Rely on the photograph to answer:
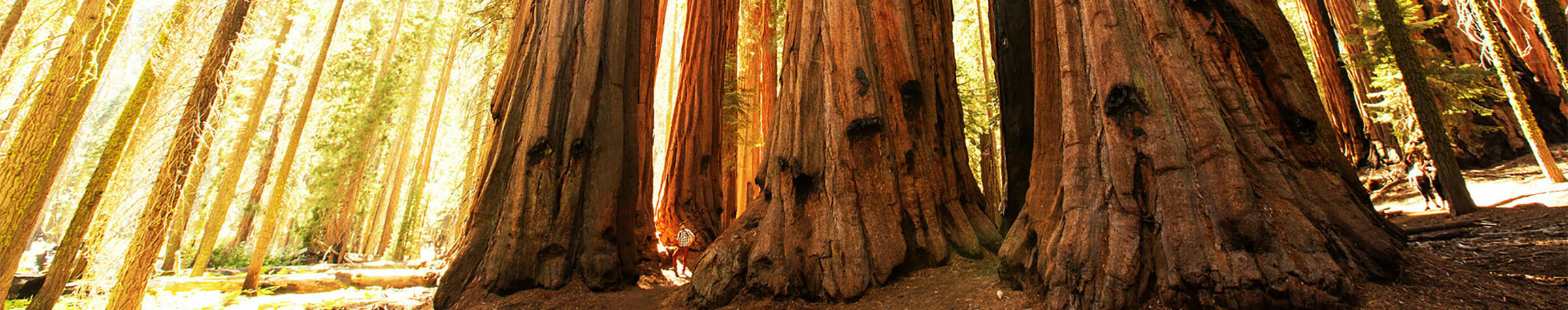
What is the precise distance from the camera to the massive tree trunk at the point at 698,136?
6816 mm

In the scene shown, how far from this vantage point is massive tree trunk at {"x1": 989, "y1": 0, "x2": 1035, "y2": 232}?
4.27 metres

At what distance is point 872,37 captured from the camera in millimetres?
4094

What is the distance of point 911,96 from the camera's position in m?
4.05

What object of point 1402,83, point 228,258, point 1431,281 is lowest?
point 228,258

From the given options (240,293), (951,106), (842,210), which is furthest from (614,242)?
(240,293)

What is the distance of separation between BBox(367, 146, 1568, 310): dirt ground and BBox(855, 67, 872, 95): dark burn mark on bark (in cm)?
107

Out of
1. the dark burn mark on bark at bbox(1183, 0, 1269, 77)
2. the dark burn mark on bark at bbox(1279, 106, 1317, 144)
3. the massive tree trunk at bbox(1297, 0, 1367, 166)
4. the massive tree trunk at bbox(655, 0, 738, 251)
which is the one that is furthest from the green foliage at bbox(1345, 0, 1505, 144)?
the massive tree trunk at bbox(655, 0, 738, 251)

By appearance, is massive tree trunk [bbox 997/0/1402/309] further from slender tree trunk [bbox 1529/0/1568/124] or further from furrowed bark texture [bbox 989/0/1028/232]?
slender tree trunk [bbox 1529/0/1568/124]

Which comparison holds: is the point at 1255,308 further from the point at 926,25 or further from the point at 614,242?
the point at 614,242

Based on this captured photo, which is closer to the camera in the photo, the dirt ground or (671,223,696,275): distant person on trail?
the dirt ground

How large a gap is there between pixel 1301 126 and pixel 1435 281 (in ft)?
2.33

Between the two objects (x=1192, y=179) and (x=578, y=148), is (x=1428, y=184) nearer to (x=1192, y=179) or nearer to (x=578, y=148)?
(x=1192, y=179)

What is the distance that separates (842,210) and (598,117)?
2063 millimetres

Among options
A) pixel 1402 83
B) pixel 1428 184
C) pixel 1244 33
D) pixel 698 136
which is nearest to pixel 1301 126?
pixel 1244 33
